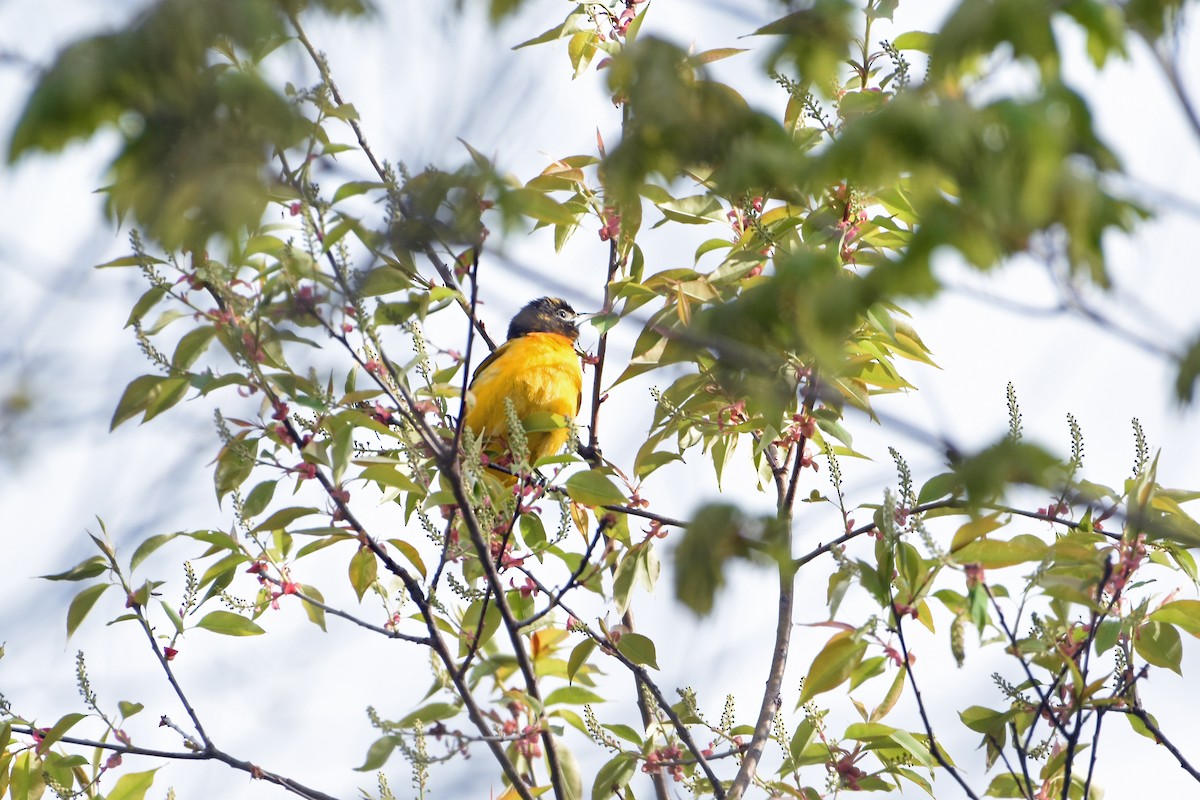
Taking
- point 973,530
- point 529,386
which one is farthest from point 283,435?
point 529,386

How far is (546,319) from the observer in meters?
7.32

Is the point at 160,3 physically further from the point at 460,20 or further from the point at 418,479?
the point at 418,479

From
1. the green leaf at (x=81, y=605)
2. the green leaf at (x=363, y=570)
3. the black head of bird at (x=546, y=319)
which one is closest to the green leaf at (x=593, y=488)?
the green leaf at (x=363, y=570)

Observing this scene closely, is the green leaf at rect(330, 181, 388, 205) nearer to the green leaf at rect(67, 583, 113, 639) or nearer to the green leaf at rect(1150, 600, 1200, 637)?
the green leaf at rect(67, 583, 113, 639)

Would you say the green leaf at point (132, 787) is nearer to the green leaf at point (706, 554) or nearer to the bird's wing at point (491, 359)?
the green leaf at point (706, 554)

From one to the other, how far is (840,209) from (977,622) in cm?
138

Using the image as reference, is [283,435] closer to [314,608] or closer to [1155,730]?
[314,608]

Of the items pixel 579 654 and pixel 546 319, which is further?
pixel 546 319

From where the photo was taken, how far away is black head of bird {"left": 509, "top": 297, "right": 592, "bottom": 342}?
23.6 ft

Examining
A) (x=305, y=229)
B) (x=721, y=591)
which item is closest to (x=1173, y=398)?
(x=721, y=591)

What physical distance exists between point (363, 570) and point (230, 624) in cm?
35

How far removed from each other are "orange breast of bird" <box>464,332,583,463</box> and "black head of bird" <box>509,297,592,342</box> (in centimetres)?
96

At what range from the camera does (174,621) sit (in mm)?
3141

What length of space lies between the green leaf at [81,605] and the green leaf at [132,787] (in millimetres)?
396
